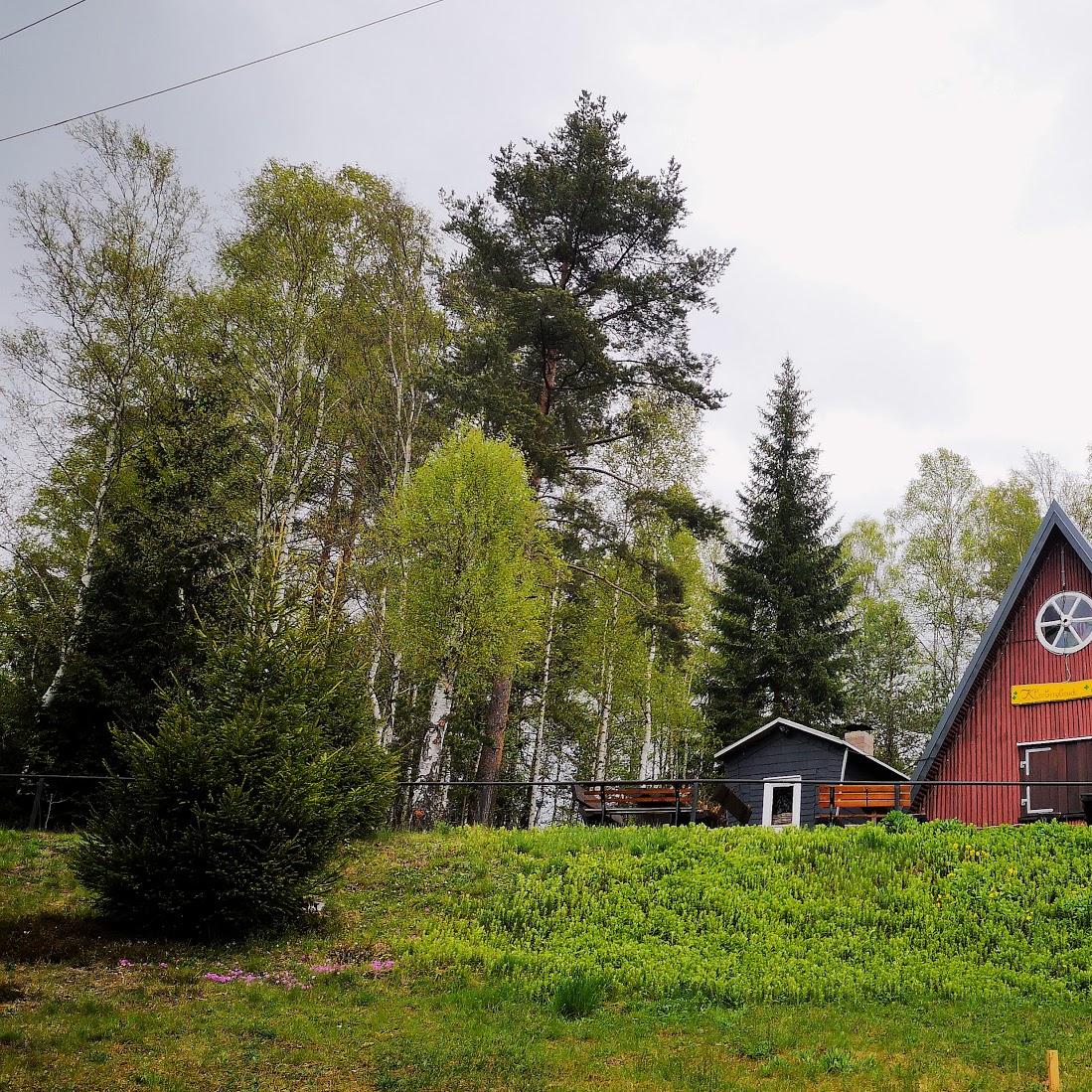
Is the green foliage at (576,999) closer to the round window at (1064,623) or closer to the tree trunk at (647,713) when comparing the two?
the round window at (1064,623)

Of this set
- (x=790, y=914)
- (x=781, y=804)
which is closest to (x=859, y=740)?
(x=781, y=804)

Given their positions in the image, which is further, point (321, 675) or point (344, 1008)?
point (321, 675)

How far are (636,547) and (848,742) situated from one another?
932 centimetres

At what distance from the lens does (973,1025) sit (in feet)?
28.8

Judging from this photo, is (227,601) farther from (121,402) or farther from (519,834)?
(519,834)

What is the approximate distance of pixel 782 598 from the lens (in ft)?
95.4

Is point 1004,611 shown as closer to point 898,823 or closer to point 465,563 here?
point 898,823

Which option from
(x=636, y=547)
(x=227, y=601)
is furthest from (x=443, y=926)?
(x=636, y=547)

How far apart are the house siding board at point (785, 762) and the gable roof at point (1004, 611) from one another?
9.74ft

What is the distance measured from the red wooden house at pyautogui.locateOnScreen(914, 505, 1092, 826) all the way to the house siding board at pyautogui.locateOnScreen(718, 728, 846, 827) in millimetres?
→ 2765

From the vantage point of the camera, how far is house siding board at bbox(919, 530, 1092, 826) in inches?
734

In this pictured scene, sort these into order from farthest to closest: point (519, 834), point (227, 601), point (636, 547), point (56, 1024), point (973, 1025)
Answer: point (636, 547) → point (227, 601) → point (519, 834) → point (973, 1025) → point (56, 1024)

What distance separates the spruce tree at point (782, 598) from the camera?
2819 cm

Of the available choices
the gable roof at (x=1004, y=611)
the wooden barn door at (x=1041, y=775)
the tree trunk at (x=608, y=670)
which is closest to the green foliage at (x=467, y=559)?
the gable roof at (x=1004, y=611)
